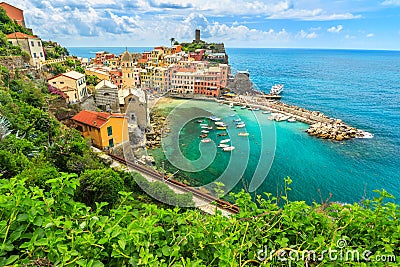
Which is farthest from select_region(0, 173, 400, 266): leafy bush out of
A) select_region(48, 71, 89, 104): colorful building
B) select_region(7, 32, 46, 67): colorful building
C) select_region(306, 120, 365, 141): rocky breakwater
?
select_region(306, 120, 365, 141): rocky breakwater

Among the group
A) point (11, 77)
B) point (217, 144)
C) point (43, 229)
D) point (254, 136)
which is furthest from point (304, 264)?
point (254, 136)

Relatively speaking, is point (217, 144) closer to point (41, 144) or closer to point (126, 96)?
point (126, 96)

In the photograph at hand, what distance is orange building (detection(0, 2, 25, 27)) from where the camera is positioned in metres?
22.3

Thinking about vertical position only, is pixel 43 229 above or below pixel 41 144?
above

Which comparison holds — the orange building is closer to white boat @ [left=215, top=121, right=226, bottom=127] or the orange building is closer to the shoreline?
the shoreline

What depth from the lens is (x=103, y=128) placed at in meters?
10.8

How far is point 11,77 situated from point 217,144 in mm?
12093

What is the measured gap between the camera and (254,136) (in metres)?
18.7

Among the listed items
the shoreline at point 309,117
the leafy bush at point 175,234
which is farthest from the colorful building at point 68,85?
the leafy bush at point 175,234

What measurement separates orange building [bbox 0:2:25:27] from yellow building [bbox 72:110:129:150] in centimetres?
1925

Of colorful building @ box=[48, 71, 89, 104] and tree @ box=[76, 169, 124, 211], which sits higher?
colorful building @ box=[48, 71, 89, 104]

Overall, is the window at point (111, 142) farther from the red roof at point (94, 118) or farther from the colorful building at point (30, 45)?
the colorful building at point (30, 45)

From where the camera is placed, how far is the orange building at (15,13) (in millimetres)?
22269

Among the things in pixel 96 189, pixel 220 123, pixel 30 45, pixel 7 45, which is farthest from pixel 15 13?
pixel 96 189
